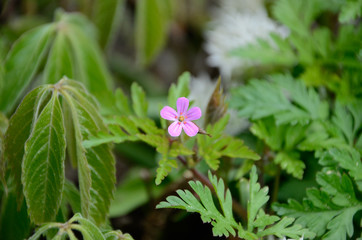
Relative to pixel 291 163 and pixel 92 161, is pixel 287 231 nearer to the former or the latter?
pixel 291 163

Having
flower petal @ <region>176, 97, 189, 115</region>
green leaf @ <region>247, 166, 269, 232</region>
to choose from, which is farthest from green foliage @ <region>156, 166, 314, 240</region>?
flower petal @ <region>176, 97, 189, 115</region>

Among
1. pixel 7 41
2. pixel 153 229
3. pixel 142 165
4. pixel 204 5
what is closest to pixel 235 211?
pixel 153 229

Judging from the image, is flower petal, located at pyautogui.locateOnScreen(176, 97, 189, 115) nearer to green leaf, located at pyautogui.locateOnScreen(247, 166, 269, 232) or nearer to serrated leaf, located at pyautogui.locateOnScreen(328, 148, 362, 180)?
green leaf, located at pyautogui.locateOnScreen(247, 166, 269, 232)

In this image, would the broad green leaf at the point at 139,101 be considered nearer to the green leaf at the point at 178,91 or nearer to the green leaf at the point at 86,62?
the green leaf at the point at 178,91

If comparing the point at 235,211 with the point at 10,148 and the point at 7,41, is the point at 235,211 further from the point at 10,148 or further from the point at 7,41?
the point at 7,41

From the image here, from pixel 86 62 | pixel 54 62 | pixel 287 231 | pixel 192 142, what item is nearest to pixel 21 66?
pixel 54 62
